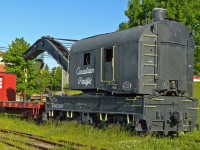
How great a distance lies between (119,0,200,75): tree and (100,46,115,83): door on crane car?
44.7ft

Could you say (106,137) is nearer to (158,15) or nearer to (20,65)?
(158,15)

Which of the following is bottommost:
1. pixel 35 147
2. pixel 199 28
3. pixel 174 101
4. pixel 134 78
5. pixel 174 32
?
pixel 35 147

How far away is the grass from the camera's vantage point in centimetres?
1015

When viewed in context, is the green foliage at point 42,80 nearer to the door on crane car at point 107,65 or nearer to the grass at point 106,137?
the grass at point 106,137

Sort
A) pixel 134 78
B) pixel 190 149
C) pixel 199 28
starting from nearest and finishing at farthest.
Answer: pixel 190 149 < pixel 134 78 < pixel 199 28

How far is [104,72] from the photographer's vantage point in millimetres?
14000

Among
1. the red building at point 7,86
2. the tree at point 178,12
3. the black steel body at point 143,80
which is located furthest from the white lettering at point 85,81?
the tree at point 178,12

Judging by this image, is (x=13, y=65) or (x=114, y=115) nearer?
(x=114, y=115)

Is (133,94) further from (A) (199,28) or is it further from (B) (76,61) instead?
(A) (199,28)

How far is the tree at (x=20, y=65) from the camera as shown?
37844mm

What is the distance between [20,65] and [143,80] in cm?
2970

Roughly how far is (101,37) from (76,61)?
181 cm

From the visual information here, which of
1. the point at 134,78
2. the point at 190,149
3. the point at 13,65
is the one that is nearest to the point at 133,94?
the point at 134,78

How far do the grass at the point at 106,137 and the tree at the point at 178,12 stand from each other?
13988mm
